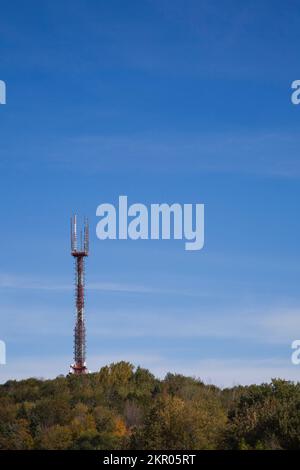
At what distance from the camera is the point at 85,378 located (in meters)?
121

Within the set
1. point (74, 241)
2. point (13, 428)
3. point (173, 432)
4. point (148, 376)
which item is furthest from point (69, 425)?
point (148, 376)

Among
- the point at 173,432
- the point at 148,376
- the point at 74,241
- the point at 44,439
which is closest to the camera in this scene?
the point at 173,432

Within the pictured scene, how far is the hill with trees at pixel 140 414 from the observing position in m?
68.2

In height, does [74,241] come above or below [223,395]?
above

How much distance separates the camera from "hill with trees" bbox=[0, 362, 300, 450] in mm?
68250

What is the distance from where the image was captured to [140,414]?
10688 centimetres

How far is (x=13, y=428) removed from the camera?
3590 inches
